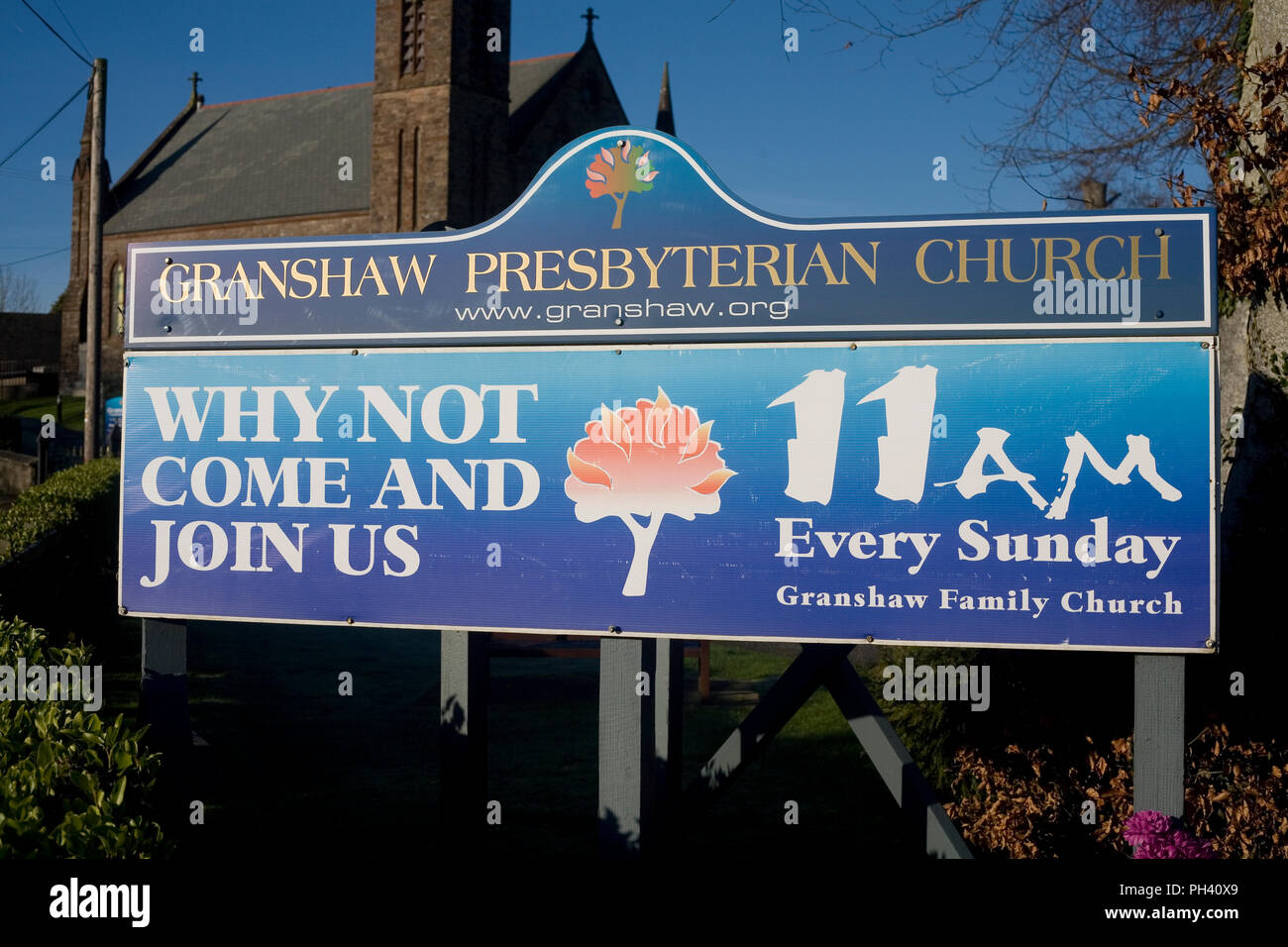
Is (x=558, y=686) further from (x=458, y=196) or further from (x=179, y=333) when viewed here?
(x=458, y=196)

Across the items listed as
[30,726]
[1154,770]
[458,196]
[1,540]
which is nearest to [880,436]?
[1154,770]

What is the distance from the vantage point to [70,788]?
3.95m

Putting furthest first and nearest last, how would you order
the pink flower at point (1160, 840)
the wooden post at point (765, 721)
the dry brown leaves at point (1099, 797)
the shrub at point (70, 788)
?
the dry brown leaves at point (1099, 797) < the wooden post at point (765, 721) < the pink flower at point (1160, 840) < the shrub at point (70, 788)

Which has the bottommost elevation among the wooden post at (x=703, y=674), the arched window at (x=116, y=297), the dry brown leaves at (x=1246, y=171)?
the wooden post at (x=703, y=674)

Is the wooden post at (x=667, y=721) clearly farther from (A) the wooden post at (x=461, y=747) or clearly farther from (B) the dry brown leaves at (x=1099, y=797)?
(B) the dry brown leaves at (x=1099, y=797)

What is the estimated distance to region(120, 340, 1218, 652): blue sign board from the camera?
4234 mm

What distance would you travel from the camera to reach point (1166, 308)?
13.8ft

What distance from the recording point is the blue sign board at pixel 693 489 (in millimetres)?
4234

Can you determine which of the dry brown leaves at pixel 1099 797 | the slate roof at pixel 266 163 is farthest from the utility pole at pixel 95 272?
the slate roof at pixel 266 163

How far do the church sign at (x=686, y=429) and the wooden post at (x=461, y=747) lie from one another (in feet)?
1.71

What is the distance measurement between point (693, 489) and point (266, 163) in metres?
50.0

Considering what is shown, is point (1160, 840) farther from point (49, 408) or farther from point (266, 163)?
point (49, 408)

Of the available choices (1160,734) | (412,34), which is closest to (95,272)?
(1160,734)
